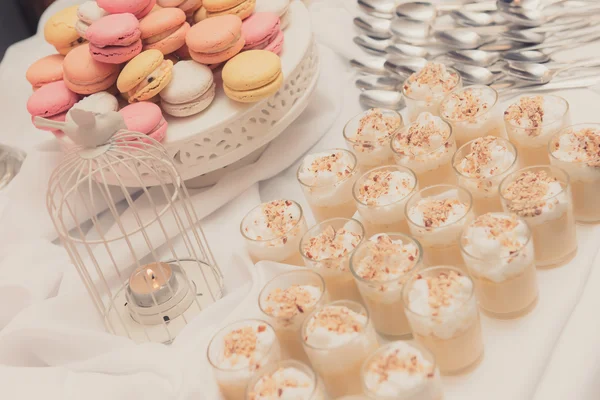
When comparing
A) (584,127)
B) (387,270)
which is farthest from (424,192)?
(584,127)

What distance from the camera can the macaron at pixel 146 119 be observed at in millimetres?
1461

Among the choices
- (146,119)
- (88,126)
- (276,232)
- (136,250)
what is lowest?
(136,250)

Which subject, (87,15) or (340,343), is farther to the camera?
(87,15)

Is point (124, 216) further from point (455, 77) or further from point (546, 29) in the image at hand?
point (546, 29)

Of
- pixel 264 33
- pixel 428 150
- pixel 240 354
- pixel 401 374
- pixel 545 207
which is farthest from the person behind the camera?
pixel 264 33

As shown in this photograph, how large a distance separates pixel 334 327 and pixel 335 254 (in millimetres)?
203

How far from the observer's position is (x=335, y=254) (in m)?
1.24

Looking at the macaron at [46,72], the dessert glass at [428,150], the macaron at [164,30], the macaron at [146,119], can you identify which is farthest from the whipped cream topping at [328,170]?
the macaron at [46,72]

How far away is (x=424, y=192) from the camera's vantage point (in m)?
1.33

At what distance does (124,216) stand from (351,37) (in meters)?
0.95

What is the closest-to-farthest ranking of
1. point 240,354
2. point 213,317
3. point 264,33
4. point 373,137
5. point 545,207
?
point 240,354 < point 545,207 < point 213,317 < point 373,137 < point 264,33

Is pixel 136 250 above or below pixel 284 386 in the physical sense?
below

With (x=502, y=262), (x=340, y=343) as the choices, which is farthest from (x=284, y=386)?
(x=502, y=262)

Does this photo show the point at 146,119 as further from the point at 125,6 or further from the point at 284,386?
the point at 284,386
